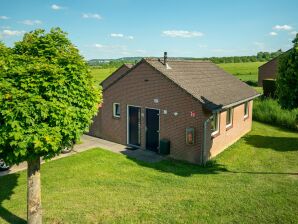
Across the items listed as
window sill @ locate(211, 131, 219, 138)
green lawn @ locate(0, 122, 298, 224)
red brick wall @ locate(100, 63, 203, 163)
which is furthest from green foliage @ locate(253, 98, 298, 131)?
red brick wall @ locate(100, 63, 203, 163)

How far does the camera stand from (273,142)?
17.2m

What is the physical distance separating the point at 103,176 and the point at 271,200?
240 inches

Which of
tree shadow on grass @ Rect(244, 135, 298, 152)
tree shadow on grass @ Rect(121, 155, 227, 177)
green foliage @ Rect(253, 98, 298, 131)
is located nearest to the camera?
tree shadow on grass @ Rect(121, 155, 227, 177)

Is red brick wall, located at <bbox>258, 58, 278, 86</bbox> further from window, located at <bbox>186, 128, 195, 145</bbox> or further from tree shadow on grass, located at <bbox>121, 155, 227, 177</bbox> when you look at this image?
window, located at <bbox>186, 128, 195, 145</bbox>

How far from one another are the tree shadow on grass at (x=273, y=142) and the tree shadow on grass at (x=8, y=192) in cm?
1271

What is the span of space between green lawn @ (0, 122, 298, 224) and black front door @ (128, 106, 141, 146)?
1959 mm

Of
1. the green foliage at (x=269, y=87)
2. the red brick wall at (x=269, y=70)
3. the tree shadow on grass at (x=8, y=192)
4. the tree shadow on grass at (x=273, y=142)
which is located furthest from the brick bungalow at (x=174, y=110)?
the red brick wall at (x=269, y=70)

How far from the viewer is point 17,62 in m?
6.27

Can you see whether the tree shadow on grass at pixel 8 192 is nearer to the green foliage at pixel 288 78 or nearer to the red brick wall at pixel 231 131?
the red brick wall at pixel 231 131

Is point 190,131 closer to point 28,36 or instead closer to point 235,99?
point 235,99

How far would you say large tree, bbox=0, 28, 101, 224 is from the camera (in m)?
5.62

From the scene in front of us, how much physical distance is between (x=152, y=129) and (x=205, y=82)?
13.6 feet

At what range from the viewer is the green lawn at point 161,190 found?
25.0ft

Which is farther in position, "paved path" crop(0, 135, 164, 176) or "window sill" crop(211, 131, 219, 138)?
"window sill" crop(211, 131, 219, 138)
